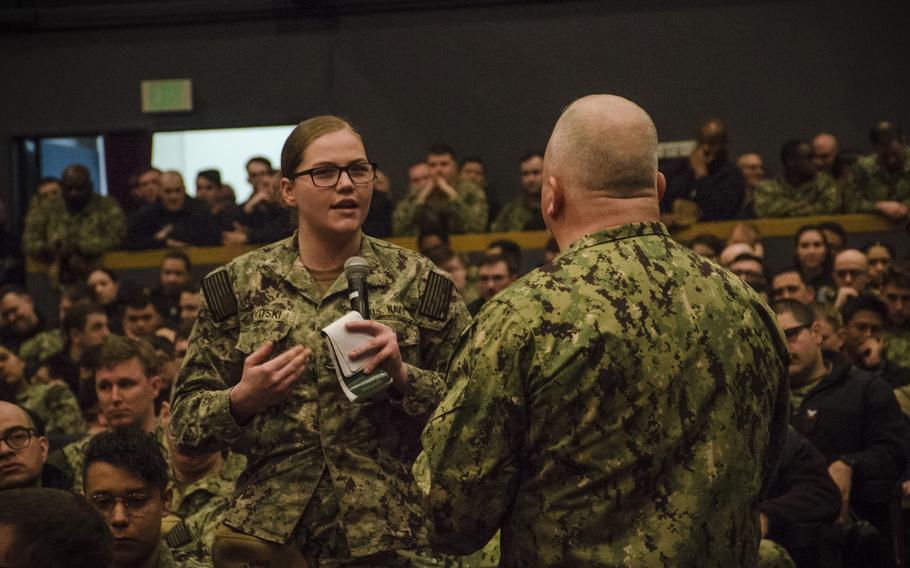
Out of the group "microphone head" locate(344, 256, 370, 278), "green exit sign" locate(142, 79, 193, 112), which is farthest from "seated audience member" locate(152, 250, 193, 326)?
"microphone head" locate(344, 256, 370, 278)

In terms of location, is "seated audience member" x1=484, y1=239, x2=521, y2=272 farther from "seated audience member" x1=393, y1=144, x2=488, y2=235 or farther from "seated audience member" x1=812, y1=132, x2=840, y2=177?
"seated audience member" x1=812, y1=132, x2=840, y2=177

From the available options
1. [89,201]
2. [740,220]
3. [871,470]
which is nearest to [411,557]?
[871,470]

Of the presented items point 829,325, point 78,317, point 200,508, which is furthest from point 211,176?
point 200,508

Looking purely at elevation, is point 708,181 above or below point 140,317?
above

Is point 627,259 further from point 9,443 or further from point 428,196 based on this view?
point 428,196

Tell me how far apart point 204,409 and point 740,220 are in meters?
6.22

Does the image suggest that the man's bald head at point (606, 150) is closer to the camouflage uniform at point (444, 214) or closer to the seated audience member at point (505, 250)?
the seated audience member at point (505, 250)

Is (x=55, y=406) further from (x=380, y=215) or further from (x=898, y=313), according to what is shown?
(x=898, y=313)

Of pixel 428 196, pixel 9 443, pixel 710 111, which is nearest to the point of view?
pixel 9 443

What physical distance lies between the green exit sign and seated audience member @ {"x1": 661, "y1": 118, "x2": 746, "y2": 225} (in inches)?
195

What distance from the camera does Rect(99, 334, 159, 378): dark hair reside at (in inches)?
169

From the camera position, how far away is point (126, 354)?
4.29 meters

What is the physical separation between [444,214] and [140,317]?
2404mm

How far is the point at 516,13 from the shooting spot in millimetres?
10805
